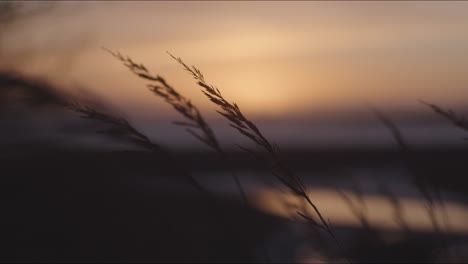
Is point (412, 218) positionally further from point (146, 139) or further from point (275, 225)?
point (146, 139)

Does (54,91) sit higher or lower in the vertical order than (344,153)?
higher

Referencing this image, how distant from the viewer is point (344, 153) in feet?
52.0

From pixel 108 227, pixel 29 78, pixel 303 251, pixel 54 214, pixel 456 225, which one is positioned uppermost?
pixel 29 78

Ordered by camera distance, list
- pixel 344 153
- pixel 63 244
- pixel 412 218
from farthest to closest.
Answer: pixel 344 153 → pixel 412 218 → pixel 63 244

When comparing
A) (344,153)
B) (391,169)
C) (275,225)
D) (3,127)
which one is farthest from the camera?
(344,153)

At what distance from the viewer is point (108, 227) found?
15.7 ft

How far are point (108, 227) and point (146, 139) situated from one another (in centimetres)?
308

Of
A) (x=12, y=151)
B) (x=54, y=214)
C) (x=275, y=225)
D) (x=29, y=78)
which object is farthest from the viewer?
(x=275, y=225)

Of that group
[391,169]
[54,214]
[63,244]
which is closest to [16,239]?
[63,244]

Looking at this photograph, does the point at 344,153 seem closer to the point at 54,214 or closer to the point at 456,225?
the point at 456,225

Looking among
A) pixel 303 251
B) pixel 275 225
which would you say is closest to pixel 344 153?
pixel 275 225

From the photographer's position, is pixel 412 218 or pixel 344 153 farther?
pixel 344 153

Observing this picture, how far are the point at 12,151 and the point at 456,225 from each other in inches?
158

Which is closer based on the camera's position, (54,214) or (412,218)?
(54,214)
